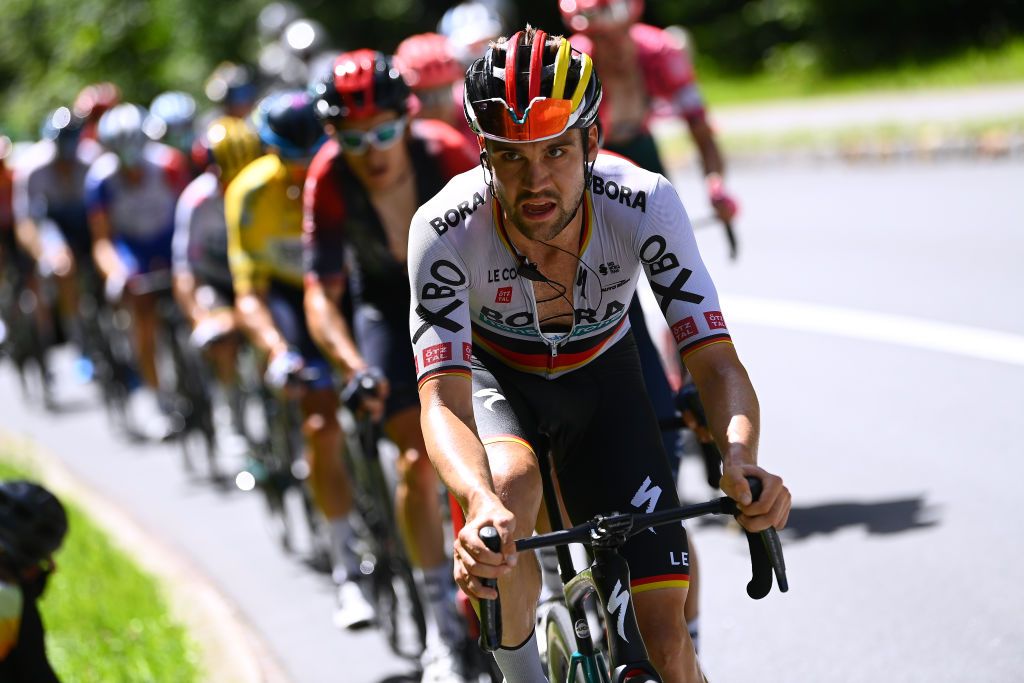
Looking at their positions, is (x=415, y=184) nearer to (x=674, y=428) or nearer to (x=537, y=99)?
(x=674, y=428)

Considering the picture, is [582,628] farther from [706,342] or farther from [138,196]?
[138,196]

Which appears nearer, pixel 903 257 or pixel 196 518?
pixel 196 518

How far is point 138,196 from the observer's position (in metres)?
11.5

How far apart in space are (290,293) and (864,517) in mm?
3063

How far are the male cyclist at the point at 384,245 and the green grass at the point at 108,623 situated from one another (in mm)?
1435

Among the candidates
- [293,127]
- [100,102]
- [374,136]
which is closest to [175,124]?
[100,102]

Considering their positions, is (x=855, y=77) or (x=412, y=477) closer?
(x=412, y=477)

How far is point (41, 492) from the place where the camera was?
529 centimetres

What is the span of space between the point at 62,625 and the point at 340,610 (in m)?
1.50

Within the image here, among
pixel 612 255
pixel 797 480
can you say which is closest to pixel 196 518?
pixel 797 480

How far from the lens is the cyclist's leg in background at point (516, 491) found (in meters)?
3.93

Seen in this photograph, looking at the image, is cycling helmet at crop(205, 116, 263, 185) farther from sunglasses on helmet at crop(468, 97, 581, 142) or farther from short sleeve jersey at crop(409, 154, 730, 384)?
sunglasses on helmet at crop(468, 97, 581, 142)

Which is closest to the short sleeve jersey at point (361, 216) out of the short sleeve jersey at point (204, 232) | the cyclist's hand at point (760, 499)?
the cyclist's hand at point (760, 499)

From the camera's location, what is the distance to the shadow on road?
7.20m
